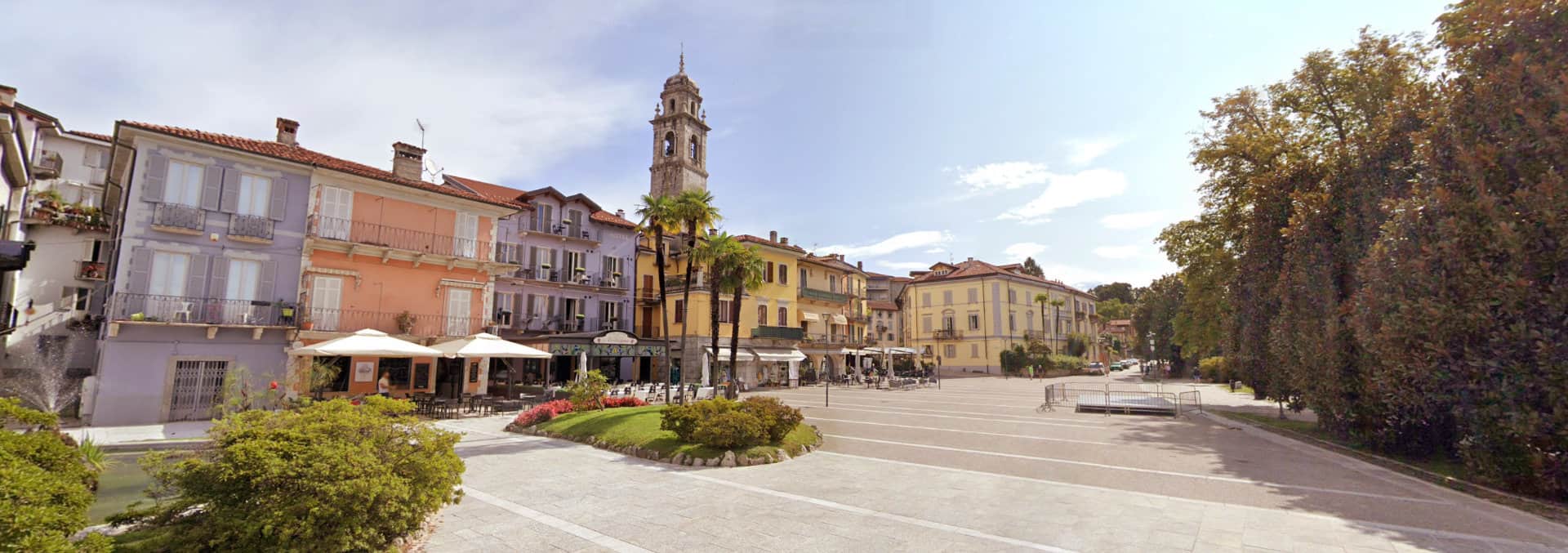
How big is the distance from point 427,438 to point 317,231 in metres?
18.3

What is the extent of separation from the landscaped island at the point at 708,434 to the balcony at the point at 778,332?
76.6 ft

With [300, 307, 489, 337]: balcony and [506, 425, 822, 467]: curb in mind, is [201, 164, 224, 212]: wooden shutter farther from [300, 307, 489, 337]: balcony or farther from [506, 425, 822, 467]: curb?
[506, 425, 822, 467]: curb

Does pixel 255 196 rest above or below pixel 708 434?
above

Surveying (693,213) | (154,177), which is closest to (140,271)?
(154,177)

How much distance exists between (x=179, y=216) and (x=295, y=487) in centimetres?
1892

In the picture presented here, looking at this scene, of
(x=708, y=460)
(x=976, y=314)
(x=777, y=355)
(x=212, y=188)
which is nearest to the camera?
(x=708, y=460)

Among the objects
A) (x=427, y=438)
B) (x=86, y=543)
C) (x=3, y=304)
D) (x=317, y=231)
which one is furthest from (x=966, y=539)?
(x=3, y=304)

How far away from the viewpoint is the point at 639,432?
1369 centimetres

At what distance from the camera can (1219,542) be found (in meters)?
6.73

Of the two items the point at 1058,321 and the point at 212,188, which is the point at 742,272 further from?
the point at 1058,321

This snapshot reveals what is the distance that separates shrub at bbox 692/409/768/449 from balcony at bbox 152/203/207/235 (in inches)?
689

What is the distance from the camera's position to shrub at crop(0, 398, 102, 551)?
386cm

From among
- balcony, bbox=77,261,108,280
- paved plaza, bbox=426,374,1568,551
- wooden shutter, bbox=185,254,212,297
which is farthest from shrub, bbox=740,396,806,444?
balcony, bbox=77,261,108,280

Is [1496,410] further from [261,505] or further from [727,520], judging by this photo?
[261,505]
